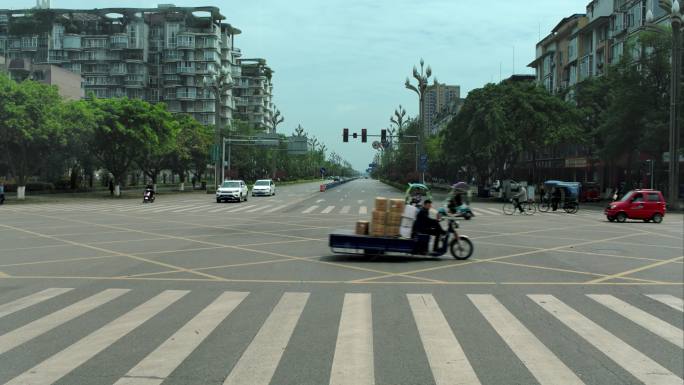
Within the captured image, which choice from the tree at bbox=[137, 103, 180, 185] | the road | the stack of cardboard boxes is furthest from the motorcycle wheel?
the tree at bbox=[137, 103, 180, 185]

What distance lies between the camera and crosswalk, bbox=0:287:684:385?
4945 millimetres

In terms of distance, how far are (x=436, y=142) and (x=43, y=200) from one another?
51288 mm

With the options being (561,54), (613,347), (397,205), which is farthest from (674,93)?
(561,54)

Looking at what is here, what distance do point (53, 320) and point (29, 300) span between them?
154cm

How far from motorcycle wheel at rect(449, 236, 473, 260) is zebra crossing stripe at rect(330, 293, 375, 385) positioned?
5.13 metres

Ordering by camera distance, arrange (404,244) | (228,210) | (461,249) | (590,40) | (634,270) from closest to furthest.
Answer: (634,270), (404,244), (461,249), (228,210), (590,40)

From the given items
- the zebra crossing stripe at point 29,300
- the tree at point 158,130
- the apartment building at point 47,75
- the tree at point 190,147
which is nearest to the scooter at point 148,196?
the tree at point 158,130

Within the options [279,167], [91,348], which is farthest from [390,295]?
[279,167]

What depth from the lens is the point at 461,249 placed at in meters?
12.5

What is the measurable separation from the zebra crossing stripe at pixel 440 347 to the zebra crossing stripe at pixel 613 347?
1.40 meters

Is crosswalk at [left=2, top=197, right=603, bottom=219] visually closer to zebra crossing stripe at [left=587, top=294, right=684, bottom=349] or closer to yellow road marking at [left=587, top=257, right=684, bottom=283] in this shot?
yellow road marking at [left=587, top=257, right=684, bottom=283]

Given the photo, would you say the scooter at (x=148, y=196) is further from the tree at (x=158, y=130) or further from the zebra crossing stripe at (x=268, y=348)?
the zebra crossing stripe at (x=268, y=348)

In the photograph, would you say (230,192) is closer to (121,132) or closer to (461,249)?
(121,132)

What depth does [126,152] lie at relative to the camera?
45.9 meters
